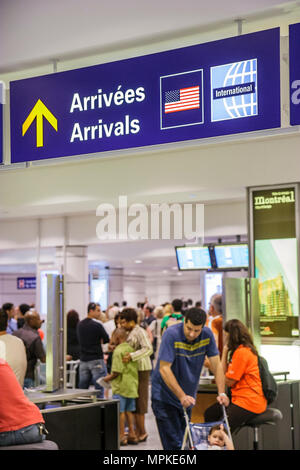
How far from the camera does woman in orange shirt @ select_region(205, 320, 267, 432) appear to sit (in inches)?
243

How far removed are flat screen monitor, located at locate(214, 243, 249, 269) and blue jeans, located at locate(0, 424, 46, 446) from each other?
8464 millimetres

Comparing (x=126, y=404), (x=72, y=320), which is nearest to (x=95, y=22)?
(x=126, y=404)

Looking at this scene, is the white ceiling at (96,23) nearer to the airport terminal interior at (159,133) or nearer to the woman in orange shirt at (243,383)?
the airport terminal interior at (159,133)

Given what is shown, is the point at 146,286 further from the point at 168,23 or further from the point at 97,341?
the point at 168,23

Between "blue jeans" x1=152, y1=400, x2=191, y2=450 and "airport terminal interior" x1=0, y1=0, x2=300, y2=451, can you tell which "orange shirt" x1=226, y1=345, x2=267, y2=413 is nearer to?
"airport terminal interior" x1=0, y1=0, x2=300, y2=451

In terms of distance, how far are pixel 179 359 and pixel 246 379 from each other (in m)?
0.73

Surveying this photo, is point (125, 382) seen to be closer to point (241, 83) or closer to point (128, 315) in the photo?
point (128, 315)

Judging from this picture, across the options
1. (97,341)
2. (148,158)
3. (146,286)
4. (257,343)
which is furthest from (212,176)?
(146,286)

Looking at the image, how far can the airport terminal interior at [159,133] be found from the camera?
4.52m

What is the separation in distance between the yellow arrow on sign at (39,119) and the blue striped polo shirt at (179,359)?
1.93 m

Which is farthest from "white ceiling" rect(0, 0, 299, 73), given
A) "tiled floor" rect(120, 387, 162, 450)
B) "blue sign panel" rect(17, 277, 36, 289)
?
"blue sign panel" rect(17, 277, 36, 289)

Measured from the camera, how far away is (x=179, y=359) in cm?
587

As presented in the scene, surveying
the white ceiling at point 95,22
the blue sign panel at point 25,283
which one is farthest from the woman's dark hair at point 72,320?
the blue sign panel at point 25,283

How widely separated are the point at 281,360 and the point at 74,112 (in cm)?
468
